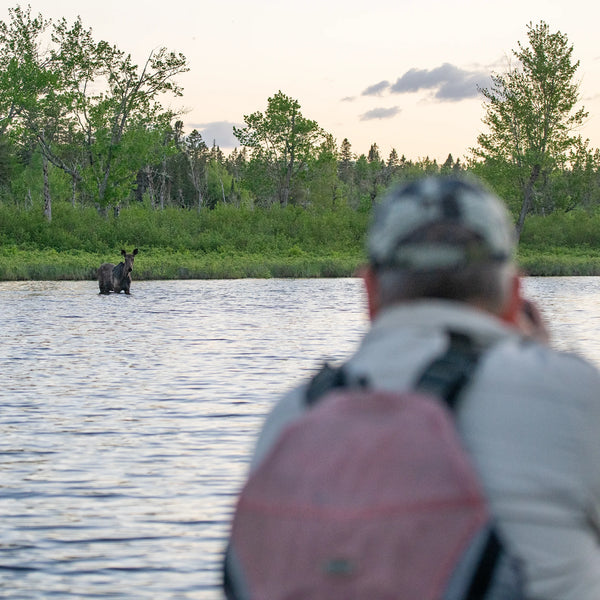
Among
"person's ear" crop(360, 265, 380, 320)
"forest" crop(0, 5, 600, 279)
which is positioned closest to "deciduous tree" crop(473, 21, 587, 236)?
"forest" crop(0, 5, 600, 279)

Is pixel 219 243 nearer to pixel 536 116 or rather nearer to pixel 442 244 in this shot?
pixel 536 116

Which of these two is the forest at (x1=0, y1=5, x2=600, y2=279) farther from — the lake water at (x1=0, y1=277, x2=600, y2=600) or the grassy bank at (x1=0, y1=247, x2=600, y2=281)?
the lake water at (x1=0, y1=277, x2=600, y2=600)

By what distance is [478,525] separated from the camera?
206 cm

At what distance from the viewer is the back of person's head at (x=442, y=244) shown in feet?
7.78

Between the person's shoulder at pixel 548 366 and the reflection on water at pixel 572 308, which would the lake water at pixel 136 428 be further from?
the person's shoulder at pixel 548 366

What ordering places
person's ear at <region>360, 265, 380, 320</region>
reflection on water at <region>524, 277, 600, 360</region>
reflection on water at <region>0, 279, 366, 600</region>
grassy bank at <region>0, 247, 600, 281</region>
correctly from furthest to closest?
grassy bank at <region>0, 247, 600, 281</region>
reflection on water at <region>524, 277, 600, 360</region>
reflection on water at <region>0, 279, 366, 600</region>
person's ear at <region>360, 265, 380, 320</region>

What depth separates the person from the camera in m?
2.22

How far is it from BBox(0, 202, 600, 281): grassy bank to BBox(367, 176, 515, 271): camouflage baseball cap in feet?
142

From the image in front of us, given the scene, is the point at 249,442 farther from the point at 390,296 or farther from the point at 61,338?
the point at 61,338

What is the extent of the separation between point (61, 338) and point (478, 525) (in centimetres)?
2020

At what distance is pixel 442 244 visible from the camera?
2.37 metres

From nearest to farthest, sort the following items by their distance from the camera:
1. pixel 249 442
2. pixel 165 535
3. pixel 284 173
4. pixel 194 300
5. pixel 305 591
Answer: pixel 305 591, pixel 165 535, pixel 249 442, pixel 194 300, pixel 284 173

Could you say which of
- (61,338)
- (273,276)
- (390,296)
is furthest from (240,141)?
(390,296)

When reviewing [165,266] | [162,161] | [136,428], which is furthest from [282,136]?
[136,428]
